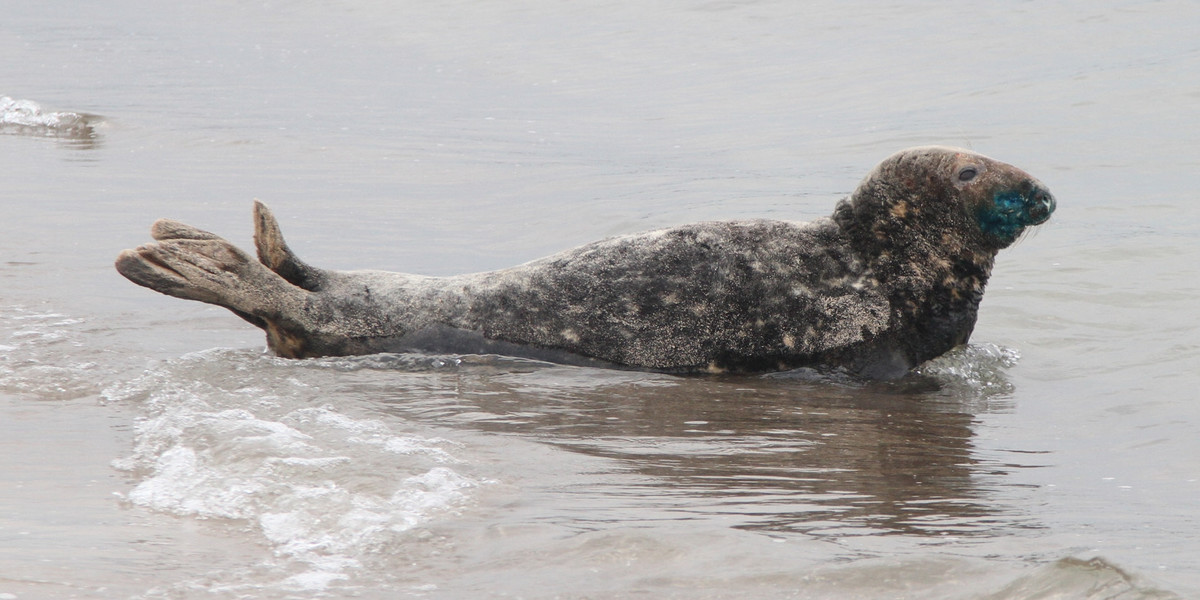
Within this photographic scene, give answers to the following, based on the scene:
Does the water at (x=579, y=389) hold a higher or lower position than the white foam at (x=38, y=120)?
lower

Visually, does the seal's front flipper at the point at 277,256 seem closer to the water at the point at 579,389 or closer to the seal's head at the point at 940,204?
the water at the point at 579,389

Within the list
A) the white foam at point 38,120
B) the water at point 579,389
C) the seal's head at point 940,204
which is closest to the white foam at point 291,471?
the water at point 579,389

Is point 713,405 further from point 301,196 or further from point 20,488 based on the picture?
point 301,196

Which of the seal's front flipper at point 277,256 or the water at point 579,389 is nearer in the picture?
the water at point 579,389

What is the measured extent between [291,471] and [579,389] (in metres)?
1.61

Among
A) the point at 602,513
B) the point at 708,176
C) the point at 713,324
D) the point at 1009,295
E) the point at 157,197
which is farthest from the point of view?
the point at 708,176

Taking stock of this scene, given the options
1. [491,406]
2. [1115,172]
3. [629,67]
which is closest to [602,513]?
[491,406]

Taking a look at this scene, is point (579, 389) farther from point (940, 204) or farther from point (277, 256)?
point (940, 204)

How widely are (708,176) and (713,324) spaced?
5868 millimetres

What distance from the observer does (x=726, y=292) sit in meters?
5.56

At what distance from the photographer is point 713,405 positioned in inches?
203

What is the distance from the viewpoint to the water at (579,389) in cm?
334

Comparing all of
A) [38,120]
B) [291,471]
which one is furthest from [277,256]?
[38,120]

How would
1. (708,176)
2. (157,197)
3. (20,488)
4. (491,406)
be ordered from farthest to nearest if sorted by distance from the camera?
(708,176) → (157,197) → (491,406) → (20,488)
